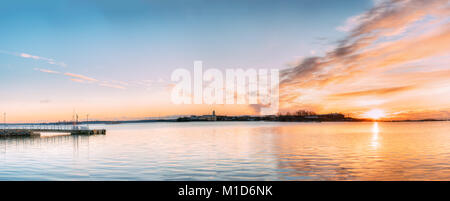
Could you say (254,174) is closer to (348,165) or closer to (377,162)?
(348,165)

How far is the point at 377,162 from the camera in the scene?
139 ft

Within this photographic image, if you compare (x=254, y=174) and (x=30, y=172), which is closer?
(x=254, y=174)

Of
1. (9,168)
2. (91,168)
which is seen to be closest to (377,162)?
(91,168)
